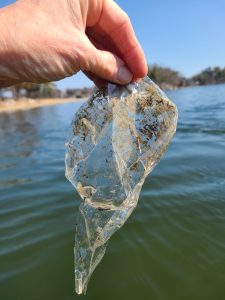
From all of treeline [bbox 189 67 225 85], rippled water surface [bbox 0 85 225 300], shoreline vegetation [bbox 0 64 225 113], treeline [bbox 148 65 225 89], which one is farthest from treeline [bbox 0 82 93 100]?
rippled water surface [bbox 0 85 225 300]

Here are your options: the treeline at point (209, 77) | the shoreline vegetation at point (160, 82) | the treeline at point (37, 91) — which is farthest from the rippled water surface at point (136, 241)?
the treeline at point (209, 77)

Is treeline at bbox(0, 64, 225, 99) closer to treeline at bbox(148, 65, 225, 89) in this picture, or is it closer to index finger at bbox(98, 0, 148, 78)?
treeline at bbox(148, 65, 225, 89)

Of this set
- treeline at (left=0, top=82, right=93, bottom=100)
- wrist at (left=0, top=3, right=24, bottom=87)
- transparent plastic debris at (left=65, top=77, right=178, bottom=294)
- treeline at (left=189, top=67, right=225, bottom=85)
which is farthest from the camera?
treeline at (left=189, top=67, right=225, bottom=85)

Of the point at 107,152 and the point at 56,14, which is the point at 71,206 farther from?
the point at 56,14

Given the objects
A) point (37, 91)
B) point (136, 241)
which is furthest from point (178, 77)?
point (136, 241)

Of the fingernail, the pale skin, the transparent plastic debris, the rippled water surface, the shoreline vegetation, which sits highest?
the pale skin

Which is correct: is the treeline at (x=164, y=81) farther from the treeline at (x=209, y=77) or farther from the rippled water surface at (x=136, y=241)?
the rippled water surface at (x=136, y=241)

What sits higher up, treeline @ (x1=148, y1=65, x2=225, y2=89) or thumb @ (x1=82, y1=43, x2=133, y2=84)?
thumb @ (x1=82, y1=43, x2=133, y2=84)
